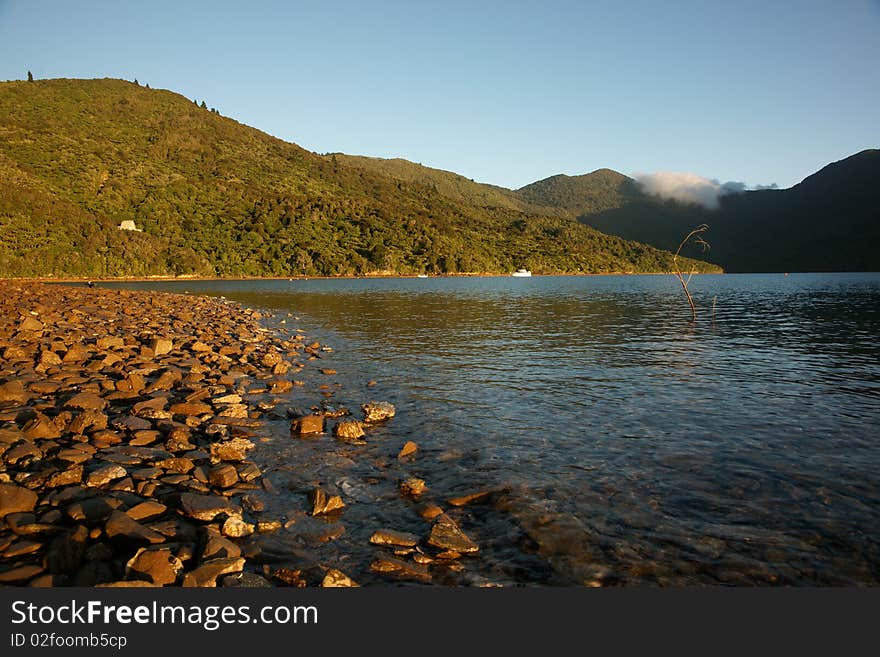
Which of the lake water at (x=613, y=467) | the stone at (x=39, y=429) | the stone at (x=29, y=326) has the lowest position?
the lake water at (x=613, y=467)

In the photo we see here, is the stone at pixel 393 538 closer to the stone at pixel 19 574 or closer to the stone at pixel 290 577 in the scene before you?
the stone at pixel 290 577

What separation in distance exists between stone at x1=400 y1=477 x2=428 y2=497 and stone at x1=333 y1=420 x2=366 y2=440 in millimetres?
3094

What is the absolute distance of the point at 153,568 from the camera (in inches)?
226

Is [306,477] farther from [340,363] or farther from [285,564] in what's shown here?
[340,363]

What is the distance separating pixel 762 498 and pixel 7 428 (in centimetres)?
1571

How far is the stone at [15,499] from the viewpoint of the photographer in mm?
7039

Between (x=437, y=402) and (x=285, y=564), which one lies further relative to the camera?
(x=437, y=402)

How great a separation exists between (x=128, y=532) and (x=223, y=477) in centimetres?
262

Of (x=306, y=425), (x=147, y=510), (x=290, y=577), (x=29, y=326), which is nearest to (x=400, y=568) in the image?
(x=290, y=577)

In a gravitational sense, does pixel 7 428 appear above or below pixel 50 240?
below

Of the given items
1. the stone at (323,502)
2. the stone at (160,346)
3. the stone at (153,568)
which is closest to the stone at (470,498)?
the stone at (323,502)

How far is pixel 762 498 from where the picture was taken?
30.9 ft

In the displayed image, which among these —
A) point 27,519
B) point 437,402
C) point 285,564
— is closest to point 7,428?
point 27,519

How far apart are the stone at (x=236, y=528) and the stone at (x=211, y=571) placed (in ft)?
3.71
